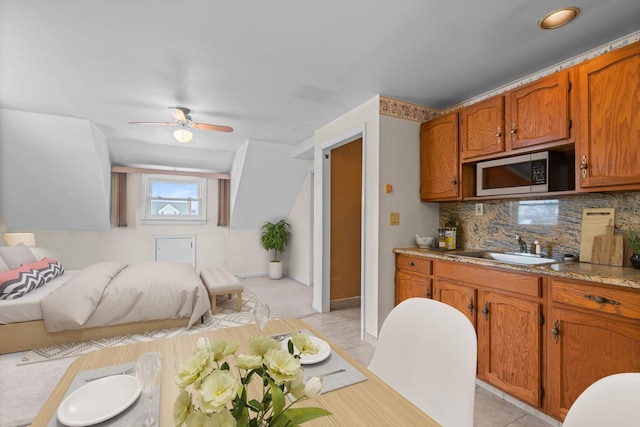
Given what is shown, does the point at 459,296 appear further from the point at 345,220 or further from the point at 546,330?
the point at 345,220

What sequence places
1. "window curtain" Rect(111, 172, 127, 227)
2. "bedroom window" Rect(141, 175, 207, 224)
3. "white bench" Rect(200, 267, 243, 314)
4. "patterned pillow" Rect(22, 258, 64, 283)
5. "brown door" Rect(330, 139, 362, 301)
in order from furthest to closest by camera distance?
"bedroom window" Rect(141, 175, 207, 224) < "window curtain" Rect(111, 172, 127, 227) < "brown door" Rect(330, 139, 362, 301) < "white bench" Rect(200, 267, 243, 314) < "patterned pillow" Rect(22, 258, 64, 283)

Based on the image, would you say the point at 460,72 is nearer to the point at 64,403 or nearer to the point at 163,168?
the point at 64,403

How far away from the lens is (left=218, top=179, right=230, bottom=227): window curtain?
5805 mm

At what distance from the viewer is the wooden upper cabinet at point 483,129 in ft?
7.68

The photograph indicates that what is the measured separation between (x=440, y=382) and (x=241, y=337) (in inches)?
30.6

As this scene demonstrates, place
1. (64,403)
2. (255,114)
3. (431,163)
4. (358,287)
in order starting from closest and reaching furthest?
(64,403), (431,163), (255,114), (358,287)

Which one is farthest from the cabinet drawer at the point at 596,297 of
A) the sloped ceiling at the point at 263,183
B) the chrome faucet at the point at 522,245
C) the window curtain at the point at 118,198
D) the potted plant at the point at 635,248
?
the window curtain at the point at 118,198

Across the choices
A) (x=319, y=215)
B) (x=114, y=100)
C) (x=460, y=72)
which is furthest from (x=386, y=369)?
(x=114, y=100)

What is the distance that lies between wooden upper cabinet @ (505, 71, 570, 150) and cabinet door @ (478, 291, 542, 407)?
3.78 ft

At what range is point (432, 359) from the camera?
1.07 meters

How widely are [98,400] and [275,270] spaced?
5.01m

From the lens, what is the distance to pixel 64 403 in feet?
2.57

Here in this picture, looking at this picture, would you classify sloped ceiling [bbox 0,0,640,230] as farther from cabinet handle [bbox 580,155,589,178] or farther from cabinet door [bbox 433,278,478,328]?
cabinet door [bbox 433,278,478,328]

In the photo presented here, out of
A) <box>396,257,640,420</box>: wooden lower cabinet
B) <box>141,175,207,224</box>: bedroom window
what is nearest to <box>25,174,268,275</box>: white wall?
<box>141,175,207,224</box>: bedroom window
